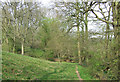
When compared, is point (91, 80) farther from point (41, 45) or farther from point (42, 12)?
point (42, 12)

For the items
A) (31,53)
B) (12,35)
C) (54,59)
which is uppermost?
(12,35)

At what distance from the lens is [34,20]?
70.0 feet

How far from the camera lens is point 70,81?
263 inches

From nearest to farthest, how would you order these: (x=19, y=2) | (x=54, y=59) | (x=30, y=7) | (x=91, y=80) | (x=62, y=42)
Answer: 1. (x=91, y=80)
2. (x=62, y=42)
3. (x=19, y=2)
4. (x=30, y=7)
5. (x=54, y=59)

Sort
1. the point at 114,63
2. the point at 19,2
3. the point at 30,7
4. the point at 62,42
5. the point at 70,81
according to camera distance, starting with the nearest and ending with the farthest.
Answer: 1. the point at 114,63
2. the point at 70,81
3. the point at 62,42
4. the point at 19,2
5. the point at 30,7

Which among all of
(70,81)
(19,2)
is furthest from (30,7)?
(70,81)

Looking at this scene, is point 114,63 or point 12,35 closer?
point 114,63

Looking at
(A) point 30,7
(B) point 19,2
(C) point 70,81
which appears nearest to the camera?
(C) point 70,81

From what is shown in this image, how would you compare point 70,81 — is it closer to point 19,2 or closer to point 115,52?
point 115,52

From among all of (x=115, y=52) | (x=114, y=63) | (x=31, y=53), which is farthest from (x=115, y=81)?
(x=31, y=53)

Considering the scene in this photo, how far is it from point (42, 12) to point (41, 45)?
665 centimetres

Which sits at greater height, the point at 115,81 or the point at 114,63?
the point at 114,63

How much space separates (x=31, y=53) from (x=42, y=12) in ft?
27.8

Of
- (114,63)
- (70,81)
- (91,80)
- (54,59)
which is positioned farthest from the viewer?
(54,59)
